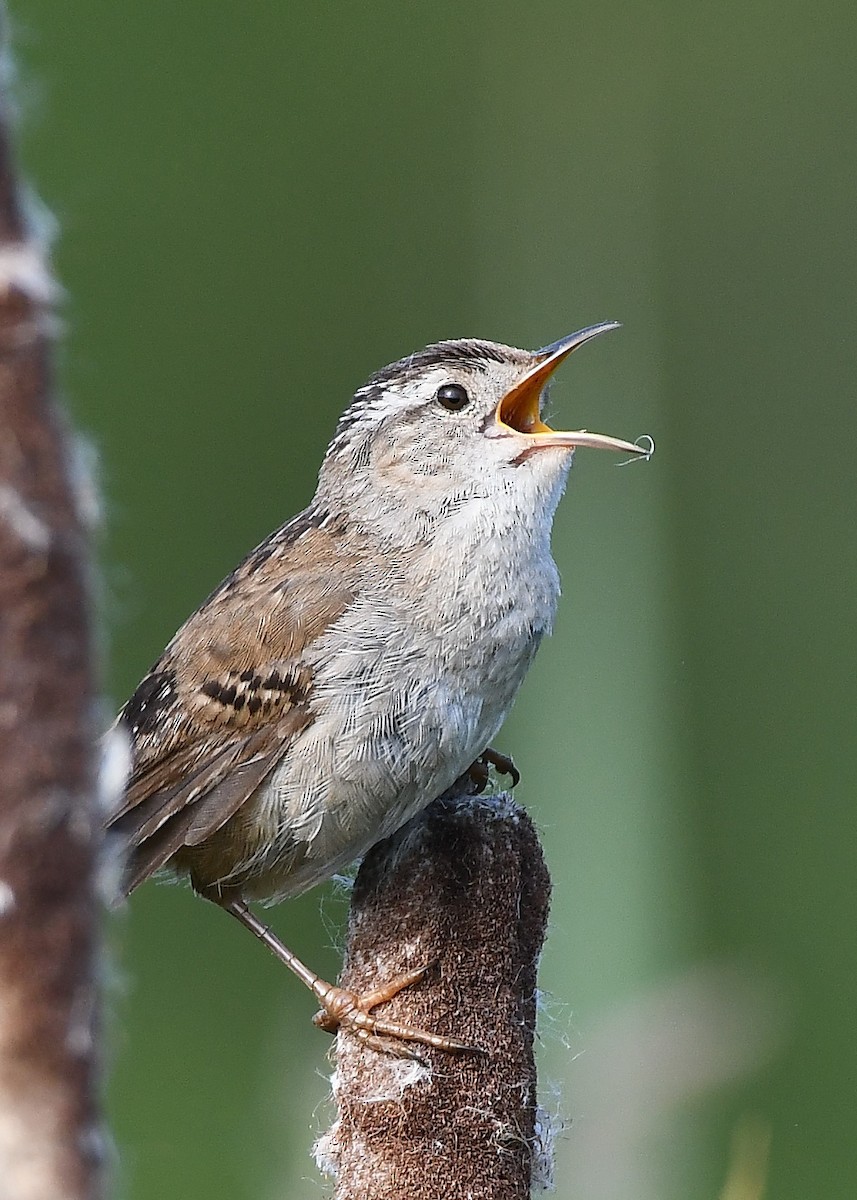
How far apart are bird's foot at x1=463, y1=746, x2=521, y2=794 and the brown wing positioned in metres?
0.27

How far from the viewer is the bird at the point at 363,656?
1.41 m

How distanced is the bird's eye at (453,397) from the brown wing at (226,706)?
0.20 meters

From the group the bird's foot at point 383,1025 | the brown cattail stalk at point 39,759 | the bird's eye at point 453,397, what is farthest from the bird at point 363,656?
the brown cattail stalk at point 39,759

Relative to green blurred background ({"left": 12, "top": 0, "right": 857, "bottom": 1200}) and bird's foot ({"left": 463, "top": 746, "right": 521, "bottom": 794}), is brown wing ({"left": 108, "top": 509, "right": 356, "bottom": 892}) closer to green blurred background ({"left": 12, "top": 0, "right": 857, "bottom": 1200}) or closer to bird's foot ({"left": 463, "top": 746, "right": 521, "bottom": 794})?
bird's foot ({"left": 463, "top": 746, "right": 521, "bottom": 794})

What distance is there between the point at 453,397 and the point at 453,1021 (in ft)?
2.58

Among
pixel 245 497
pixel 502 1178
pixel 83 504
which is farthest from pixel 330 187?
pixel 83 504

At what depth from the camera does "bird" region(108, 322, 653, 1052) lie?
1410 millimetres

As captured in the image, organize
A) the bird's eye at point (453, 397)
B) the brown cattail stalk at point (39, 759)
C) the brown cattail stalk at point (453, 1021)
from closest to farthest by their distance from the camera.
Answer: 1. the brown cattail stalk at point (39, 759)
2. the brown cattail stalk at point (453, 1021)
3. the bird's eye at point (453, 397)

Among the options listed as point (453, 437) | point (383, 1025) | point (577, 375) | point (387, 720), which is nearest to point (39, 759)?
point (383, 1025)

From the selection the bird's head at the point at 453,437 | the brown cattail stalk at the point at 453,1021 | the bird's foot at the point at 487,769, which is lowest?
the bird's foot at the point at 487,769

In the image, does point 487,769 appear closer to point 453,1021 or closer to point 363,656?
point 363,656

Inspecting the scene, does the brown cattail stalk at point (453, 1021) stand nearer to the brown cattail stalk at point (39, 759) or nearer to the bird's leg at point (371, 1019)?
the bird's leg at point (371, 1019)

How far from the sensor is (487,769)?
1681 millimetres

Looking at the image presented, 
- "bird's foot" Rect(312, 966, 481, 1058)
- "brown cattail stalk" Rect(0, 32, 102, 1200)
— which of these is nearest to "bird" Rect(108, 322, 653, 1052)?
"bird's foot" Rect(312, 966, 481, 1058)
